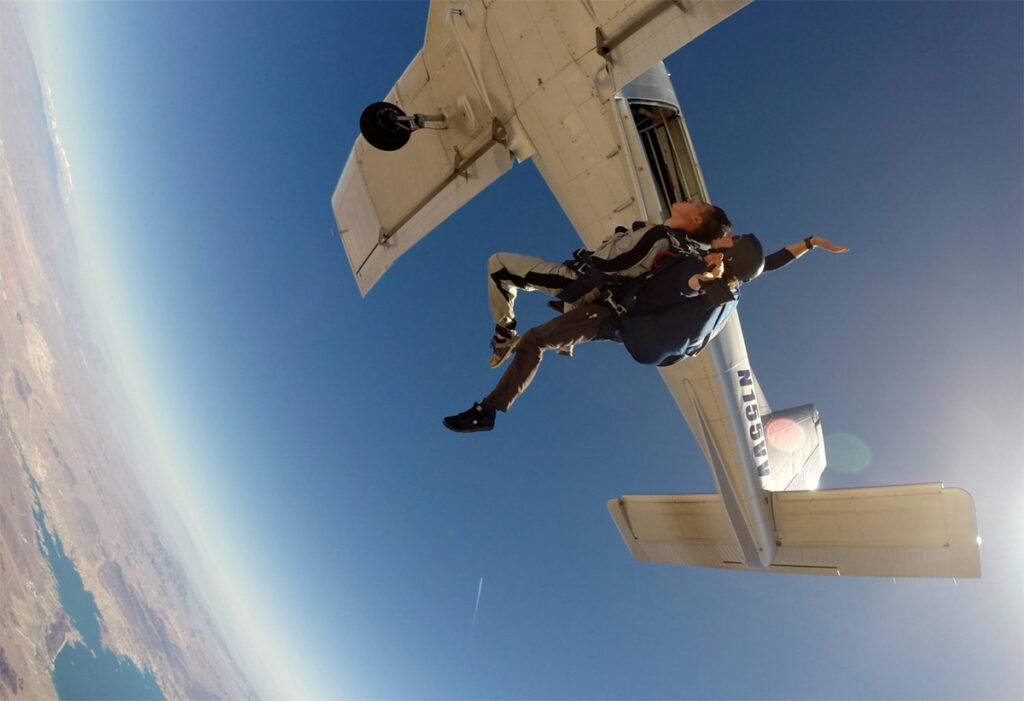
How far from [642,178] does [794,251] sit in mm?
3695

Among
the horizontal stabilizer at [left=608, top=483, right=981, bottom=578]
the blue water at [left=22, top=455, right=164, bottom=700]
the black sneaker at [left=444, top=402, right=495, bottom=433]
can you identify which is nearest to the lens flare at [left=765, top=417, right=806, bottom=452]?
the horizontal stabilizer at [left=608, top=483, right=981, bottom=578]

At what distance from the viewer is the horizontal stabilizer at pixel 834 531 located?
5289 millimetres

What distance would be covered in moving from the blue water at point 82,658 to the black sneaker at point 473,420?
92740mm

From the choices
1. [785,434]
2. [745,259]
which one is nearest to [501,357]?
[745,259]

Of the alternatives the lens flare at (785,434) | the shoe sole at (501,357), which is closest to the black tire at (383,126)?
the shoe sole at (501,357)

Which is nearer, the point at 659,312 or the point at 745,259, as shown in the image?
the point at 745,259

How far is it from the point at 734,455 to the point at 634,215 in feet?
11.3

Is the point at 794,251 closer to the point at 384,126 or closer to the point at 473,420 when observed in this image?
the point at 473,420

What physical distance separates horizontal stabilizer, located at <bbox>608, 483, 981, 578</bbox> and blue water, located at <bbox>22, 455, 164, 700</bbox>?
297ft

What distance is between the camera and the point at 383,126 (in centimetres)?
641

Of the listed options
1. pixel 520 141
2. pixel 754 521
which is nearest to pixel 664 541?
pixel 754 521

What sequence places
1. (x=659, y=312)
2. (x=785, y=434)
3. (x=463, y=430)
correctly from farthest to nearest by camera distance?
(x=785, y=434)
(x=659, y=312)
(x=463, y=430)

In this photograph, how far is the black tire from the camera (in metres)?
6.36

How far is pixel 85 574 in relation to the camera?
3996 inches
